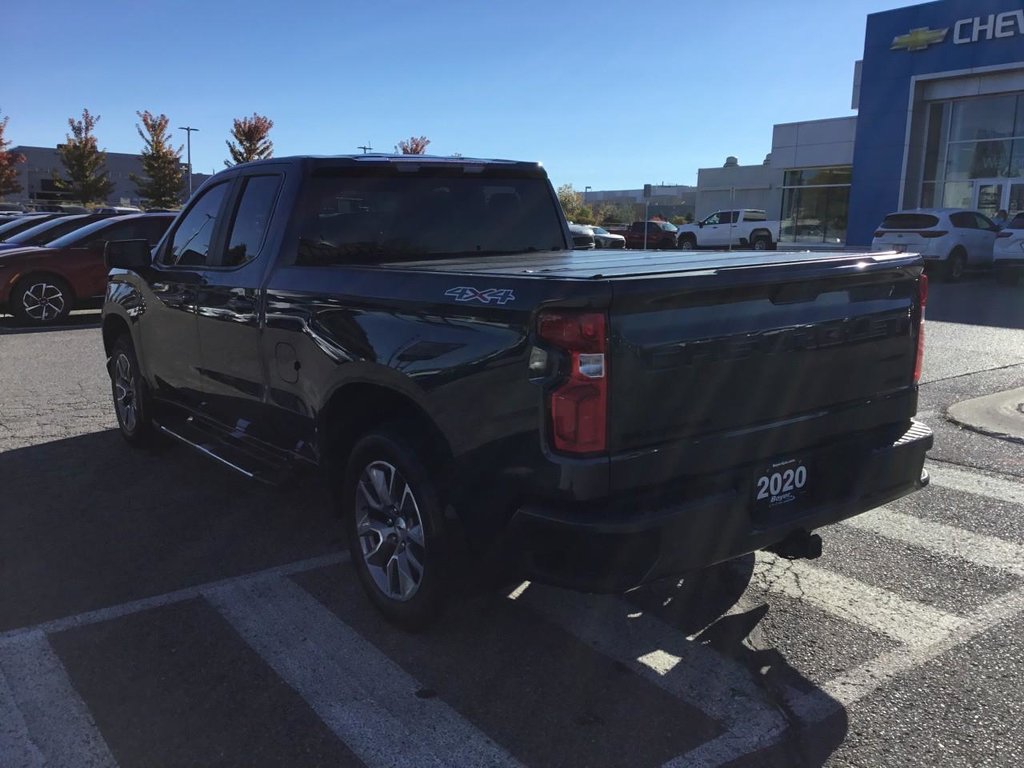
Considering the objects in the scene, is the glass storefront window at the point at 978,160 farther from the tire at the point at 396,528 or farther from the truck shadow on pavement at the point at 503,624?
the tire at the point at 396,528

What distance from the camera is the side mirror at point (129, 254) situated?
18.3ft

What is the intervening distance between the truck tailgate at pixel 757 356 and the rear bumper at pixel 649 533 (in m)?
0.12

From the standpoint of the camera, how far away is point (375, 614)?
3855mm

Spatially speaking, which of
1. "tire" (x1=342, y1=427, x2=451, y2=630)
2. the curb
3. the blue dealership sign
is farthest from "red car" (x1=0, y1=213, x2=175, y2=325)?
the blue dealership sign

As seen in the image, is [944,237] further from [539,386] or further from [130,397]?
[539,386]

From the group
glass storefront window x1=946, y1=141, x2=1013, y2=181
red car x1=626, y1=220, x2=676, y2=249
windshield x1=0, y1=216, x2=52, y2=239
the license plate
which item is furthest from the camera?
red car x1=626, y1=220, x2=676, y2=249

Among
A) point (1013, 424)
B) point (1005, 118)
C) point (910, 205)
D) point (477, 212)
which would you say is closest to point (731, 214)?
point (910, 205)

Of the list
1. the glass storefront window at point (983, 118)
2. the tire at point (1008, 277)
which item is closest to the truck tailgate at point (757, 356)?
the tire at point (1008, 277)

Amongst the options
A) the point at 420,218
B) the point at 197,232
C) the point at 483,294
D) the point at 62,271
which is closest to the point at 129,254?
the point at 197,232

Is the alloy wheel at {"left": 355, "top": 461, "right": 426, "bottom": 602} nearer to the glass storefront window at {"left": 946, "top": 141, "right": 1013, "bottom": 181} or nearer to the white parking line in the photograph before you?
the white parking line

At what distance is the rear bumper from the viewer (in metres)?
2.80

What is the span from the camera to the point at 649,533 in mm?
2816

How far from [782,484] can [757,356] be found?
503mm

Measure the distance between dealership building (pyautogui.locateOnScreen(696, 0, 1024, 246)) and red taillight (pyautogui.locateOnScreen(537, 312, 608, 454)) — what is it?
28.2m
